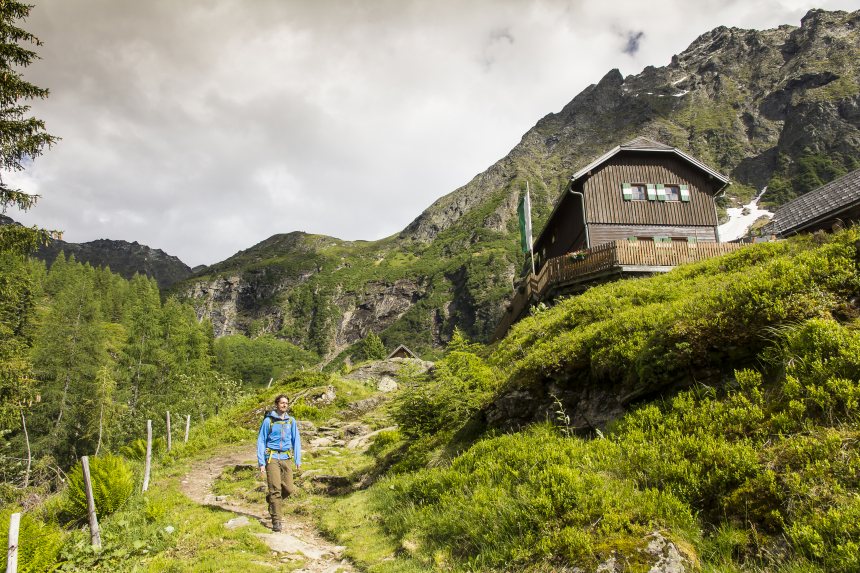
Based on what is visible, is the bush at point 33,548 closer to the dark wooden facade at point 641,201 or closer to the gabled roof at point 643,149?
the dark wooden facade at point 641,201

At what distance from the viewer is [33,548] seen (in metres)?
6.50

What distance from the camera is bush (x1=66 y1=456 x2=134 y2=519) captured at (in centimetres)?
965

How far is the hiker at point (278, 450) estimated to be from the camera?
9.53 m

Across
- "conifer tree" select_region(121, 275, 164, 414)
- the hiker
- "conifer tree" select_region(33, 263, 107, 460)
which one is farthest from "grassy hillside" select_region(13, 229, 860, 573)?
"conifer tree" select_region(121, 275, 164, 414)

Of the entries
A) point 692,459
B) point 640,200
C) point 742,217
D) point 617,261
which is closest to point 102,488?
point 692,459

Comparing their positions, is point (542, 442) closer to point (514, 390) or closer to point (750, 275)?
point (514, 390)

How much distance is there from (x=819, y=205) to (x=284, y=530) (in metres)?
19.7

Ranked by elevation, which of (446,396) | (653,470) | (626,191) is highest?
(626,191)

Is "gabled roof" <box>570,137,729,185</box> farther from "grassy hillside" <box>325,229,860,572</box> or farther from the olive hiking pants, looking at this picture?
the olive hiking pants

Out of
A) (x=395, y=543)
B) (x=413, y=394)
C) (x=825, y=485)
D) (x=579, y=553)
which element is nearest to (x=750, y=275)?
(x=825, y=485)

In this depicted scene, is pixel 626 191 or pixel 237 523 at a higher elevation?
pixel 626 191

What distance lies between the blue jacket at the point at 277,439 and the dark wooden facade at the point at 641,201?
22857 millimetres

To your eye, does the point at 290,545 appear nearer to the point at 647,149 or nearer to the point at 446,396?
the point at 446,396

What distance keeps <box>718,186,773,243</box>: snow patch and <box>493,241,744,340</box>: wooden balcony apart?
121463mm
